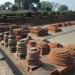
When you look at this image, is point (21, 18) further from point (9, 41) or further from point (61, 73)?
point (61, 73)

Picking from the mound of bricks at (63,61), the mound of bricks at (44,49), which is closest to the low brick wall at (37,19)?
the mound of bricks at (44,49)

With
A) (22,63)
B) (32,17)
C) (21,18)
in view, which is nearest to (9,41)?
(22,63)

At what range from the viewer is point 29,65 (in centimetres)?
566

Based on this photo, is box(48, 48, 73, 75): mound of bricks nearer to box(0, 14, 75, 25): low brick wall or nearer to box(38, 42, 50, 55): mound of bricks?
box(38, 42, 50, 55): mound of bricks

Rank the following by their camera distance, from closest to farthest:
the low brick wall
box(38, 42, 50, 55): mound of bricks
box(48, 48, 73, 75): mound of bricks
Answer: box(48, 48, 73, 75): mound of bricks < box(38, 42, 50, 55): mound of bricks < the low brick wall

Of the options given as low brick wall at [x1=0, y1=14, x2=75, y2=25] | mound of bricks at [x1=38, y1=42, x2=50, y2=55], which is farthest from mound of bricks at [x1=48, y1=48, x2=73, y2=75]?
low brick wall at [x1=0, y1=14, x2=75, y2=25]

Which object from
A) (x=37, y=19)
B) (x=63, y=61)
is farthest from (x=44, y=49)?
(x=37, y=19)

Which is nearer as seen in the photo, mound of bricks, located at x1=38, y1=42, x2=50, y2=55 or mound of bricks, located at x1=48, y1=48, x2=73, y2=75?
mound of bricks, located at x1=48, y1=48, x2=73, y2=75

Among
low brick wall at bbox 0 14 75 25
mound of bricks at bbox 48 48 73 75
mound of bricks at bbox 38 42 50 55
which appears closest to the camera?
mound of bricks at bbox 48 48 73 75

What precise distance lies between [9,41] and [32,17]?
13.3 meters

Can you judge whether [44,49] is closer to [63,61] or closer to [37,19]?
[63,61]

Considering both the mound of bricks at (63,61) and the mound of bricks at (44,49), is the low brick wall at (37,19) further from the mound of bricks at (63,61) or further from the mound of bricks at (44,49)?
the mound of bricks at (63,61)

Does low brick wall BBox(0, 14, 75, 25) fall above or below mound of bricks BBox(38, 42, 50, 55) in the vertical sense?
below

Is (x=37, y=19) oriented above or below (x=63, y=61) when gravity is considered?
below
